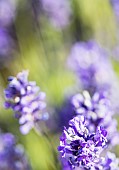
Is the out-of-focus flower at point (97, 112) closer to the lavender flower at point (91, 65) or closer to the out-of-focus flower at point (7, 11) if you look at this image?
the lavender flower at point (91, 65)

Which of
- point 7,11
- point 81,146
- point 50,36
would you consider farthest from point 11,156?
point 7,11

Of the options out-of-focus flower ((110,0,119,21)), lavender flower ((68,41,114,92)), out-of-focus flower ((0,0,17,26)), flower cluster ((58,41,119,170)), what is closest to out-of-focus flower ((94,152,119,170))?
flower cluster ((58,41,119,170))

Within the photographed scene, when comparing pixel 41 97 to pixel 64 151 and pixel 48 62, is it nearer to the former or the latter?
pixel 64 151

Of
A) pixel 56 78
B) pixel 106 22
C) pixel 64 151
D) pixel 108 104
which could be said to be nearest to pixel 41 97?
pixel 108 104

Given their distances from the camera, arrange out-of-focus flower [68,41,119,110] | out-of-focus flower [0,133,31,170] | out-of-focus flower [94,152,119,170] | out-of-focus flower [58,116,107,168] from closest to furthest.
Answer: out-of-focus flower [58,116,107,168] < out-of-focus flower [94,152,119,170] < out-of-focus flower [0,133,31,170] < out-of-focus flower [68,41,119,110]

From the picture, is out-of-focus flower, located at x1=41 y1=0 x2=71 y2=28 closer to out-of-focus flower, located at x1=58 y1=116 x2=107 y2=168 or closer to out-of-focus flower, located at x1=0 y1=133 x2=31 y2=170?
out-of-focus flower, located at x1=0 y1=133 x2=31 y2=170

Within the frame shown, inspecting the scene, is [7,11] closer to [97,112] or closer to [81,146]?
[97,112]

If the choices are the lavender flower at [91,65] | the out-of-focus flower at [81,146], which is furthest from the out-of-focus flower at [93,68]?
the out-of-focus flower at [81,146]
